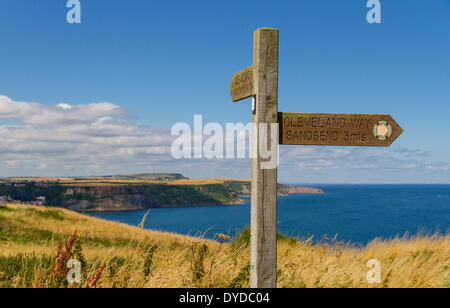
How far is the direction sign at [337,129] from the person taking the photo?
3969 millimetres

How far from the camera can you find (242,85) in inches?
165

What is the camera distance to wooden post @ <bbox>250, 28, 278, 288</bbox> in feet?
12.4

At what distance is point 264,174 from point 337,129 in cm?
105

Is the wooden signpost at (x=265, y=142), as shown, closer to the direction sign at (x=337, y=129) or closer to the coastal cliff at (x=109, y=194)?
the direction sign at (x=337, y=129)

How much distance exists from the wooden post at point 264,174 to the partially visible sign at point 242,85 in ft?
0.50

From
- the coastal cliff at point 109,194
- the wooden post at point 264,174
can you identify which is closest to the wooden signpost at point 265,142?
the wooden post at point 264,174

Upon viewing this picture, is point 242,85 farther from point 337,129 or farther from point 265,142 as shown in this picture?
point 337,129

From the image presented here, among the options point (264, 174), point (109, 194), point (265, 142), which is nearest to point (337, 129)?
point (265, 142)

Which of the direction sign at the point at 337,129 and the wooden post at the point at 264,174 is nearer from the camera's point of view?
the wooden post at the point at 264,174

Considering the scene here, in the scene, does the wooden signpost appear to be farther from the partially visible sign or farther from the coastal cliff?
the coastal cliff

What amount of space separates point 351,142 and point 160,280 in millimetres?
2883
